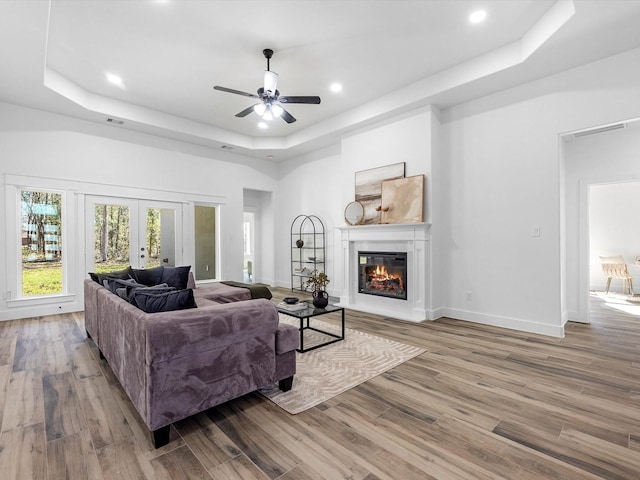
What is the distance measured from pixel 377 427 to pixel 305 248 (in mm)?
5546

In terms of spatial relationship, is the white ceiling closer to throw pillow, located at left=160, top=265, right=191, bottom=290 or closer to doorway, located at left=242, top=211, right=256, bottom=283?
throw pillow, located at left=160, top=265, right=191, bottom=290

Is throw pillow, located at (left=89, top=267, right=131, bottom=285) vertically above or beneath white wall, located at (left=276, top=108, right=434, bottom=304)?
beneath

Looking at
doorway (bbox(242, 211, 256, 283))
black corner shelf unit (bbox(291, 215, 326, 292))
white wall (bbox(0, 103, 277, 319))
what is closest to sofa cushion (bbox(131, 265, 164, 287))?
white wall (bbox(0, 103, 277, 319))

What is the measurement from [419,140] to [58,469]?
507 cm

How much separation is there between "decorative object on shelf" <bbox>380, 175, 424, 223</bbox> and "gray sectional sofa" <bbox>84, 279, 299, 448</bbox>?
3031mm

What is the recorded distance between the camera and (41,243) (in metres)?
5.06

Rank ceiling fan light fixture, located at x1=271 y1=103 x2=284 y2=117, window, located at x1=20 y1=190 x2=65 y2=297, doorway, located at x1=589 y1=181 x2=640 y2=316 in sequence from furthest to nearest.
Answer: doorway, located at x1=589 y1=181 x2=640 y2=316 < window, located at x1=20 y1=190 x2=65 y2=297 < ceiling fan light fixture, located at x1=271 y1=103 x2=284 y2=117

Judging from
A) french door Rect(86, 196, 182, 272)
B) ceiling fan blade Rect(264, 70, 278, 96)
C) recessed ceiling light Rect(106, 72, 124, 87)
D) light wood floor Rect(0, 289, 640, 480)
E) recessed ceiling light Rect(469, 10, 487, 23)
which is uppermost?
recessed ceiling light Rect(106, 72, 124, 87)

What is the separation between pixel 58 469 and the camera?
1.67 meters

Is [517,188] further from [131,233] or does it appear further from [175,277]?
[131,233]

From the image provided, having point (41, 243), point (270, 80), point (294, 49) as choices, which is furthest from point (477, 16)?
point (41, 243)

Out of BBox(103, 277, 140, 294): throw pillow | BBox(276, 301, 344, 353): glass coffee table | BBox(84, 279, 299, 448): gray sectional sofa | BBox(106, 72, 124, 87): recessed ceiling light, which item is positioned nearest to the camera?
BBox(84, 279, 299, 448): gray sectional sofa

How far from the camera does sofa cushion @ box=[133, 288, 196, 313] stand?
2059 millimetres

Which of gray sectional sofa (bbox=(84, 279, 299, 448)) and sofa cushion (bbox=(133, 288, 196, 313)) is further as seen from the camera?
sofa cushion (bbox=(133, 288, 196, 313))
